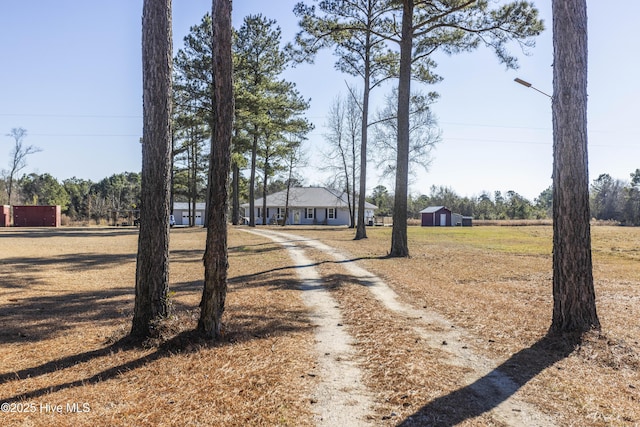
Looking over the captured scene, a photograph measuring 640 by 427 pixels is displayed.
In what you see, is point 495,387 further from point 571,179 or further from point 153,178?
point 153,178

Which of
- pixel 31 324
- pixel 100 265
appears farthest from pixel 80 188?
pixel 31 324

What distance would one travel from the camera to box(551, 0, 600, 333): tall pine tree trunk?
5.51m

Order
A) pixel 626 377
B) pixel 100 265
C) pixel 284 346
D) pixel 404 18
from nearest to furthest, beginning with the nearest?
pixel 626 377 → pixel 284 346 → pixel 100 265 → pixel 404 18

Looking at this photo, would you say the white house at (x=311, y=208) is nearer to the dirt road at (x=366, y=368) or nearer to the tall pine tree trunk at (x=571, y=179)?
the dirt road at (x=366, y=368)

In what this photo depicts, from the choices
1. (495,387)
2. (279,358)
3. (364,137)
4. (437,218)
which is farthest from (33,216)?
(495,387)

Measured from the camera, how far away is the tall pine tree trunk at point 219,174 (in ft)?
17.1

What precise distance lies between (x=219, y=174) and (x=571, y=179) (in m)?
4.35

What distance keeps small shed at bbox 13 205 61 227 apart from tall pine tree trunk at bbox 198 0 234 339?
47.8 meters

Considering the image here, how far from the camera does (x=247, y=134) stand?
36.1 m

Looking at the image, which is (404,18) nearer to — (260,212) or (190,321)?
(190,321)

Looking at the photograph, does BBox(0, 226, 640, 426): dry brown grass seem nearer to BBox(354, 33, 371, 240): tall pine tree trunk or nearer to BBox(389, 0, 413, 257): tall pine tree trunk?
BBox(389, 0, 413, 257): tall pine tree trunk

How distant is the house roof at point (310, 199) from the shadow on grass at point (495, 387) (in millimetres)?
49244

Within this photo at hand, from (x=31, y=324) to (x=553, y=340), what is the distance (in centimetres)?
710

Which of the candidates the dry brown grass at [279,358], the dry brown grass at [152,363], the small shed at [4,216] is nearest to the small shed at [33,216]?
the small shed at [4,216]
